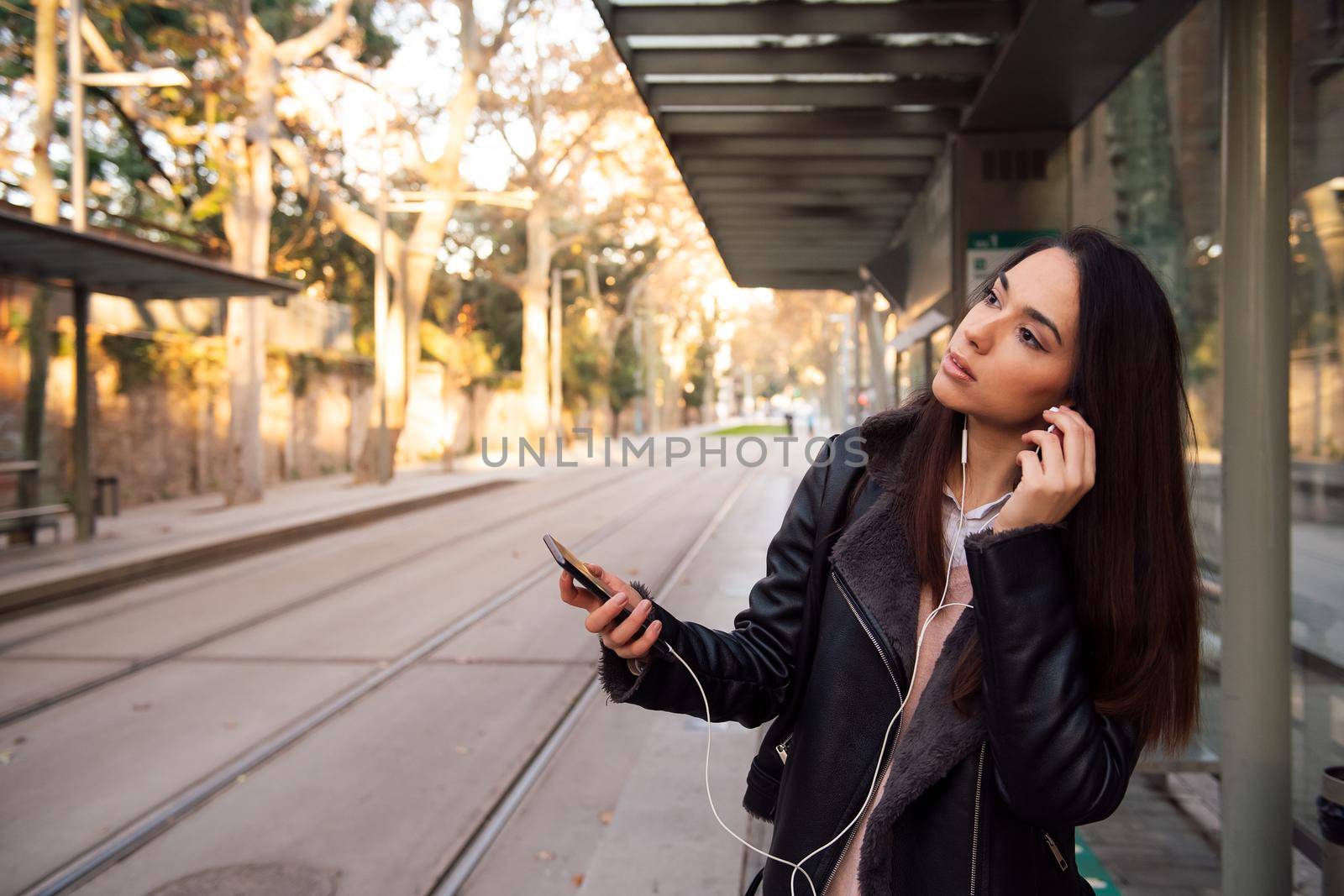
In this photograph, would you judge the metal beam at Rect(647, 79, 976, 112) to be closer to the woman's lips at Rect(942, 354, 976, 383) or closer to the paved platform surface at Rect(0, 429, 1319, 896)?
the paved platform surface at Rect(0, 429, 1319, 896)

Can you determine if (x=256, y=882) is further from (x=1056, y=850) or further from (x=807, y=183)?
(x=807, y=183)

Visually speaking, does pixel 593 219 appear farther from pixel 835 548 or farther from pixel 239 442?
pixel 835 548

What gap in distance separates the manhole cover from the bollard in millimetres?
2919

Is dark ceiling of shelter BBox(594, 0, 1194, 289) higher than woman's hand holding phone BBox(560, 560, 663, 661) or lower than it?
higher

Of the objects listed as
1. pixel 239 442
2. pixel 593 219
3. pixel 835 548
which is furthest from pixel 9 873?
pixel 593 219

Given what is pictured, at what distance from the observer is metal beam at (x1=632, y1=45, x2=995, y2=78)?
5.18m

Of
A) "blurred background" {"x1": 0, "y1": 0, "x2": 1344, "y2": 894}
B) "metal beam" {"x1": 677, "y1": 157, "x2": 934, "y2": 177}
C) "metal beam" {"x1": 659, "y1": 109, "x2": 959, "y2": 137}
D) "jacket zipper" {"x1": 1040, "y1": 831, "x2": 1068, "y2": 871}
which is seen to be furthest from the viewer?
"metal beam" {"x1": 677, "y1": 157, "x2": 934, "y2": 177}

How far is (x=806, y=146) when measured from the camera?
6590 mm

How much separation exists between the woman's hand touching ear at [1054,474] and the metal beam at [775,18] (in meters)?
3.84

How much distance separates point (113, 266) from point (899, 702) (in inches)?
477

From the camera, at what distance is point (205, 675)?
6.52 metres

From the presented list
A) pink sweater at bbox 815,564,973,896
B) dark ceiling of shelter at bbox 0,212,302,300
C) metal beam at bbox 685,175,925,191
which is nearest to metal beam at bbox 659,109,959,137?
metal beam at bbox 685,175,925,191

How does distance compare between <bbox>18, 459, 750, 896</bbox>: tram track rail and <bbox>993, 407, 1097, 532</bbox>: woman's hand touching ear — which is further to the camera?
<bbox>18, 459, 750, 896</bbox>: tram track rail

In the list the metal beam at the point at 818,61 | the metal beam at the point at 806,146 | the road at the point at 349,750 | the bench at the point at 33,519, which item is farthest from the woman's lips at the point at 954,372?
the bench at the point at 33,519
